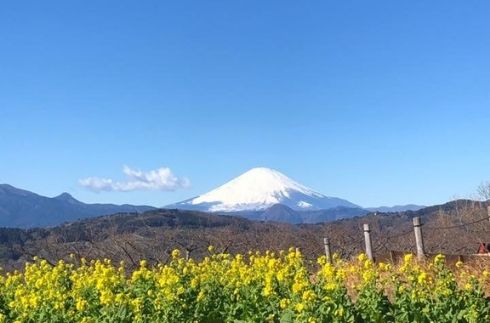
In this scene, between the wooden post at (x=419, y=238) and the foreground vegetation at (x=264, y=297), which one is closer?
the foreground vegetation at (x=264, y=297)

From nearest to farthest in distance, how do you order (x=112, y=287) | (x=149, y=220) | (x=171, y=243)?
(x=112, y=287), (x=171, y=243), (x=149, y=220)

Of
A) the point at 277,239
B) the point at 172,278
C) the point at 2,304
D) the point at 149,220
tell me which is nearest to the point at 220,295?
the point at 172,278

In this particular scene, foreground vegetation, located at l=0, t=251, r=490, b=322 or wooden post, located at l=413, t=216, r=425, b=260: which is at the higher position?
wooden post, located at l=413, t=216, r=425, b=260

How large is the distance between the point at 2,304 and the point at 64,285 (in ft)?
4.24

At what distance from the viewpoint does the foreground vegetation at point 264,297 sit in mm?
7664

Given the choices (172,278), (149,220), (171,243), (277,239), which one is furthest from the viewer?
(149,220)

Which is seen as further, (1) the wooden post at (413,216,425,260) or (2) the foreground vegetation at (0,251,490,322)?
(1) the wooden post at (413,216,425,260)

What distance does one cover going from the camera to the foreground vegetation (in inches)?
302

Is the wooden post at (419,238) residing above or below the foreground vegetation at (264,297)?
above

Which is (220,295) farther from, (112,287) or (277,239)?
(277,239)

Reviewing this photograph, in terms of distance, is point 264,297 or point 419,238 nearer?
point 264,297

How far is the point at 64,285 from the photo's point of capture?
493 inches

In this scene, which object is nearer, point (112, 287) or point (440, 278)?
point (440, 278)

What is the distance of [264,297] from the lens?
8883 mm
